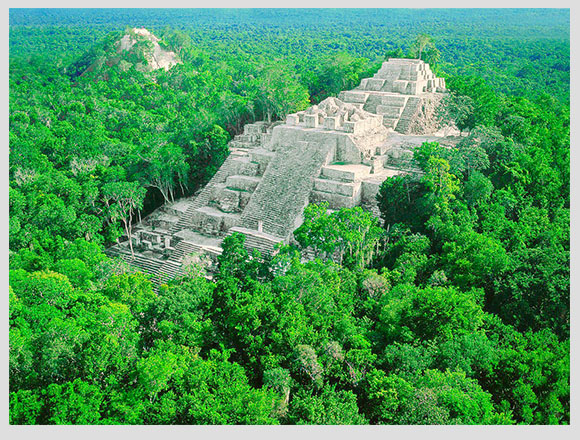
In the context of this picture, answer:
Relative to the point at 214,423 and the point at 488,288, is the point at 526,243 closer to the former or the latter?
the point at 488,288

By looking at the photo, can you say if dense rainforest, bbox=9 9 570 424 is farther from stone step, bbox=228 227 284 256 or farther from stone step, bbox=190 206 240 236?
stone step, bbox=190 206 240 236

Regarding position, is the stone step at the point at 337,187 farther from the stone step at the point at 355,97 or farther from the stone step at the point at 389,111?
the stone step at the point at 355,97

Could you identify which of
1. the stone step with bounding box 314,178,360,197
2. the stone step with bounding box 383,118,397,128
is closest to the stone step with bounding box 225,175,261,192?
the stone step with bounding box 314,178,360,197

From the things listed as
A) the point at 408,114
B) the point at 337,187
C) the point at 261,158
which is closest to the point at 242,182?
the point at 261,158

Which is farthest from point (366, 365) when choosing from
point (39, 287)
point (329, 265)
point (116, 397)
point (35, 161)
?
point (35, 161)

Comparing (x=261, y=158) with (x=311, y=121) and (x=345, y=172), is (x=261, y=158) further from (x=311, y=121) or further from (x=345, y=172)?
(x=345, y=172)
